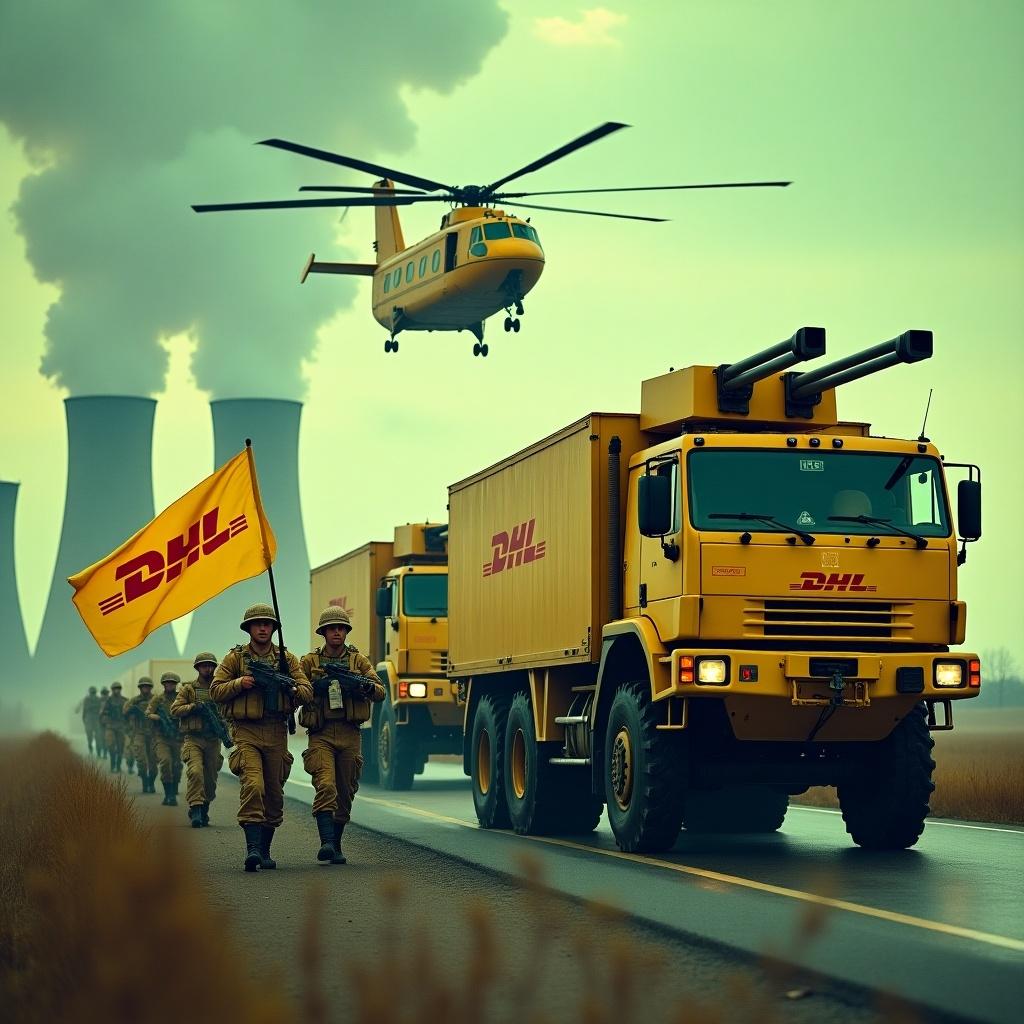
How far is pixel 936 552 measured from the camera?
12.8 meters

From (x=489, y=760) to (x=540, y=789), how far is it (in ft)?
5.73

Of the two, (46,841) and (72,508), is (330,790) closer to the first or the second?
(46,841)

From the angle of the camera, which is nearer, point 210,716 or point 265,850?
point 265,850

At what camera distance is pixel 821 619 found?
12531mm

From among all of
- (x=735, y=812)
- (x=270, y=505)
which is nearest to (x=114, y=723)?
(x=735, y=812)

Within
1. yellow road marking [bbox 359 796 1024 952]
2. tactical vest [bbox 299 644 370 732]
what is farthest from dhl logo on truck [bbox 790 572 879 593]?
tactical vest [bbox 299 644 370 732]

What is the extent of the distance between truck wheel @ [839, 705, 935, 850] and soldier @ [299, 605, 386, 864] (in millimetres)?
3636

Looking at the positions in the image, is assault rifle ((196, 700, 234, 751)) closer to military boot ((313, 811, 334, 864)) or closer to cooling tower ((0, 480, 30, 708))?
military boot ((313, 811, 334, 864))

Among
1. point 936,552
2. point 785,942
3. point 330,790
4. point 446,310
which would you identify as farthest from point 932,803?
point 446,310

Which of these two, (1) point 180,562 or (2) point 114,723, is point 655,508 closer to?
(1) point 180,562

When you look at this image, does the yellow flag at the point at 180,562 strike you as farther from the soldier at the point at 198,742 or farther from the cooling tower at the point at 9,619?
the cooling tower at the point at 9,619

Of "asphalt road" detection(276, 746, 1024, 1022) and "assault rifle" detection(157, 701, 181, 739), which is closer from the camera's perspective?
"asphalt road" detection(276, 746, 1024, 1022)

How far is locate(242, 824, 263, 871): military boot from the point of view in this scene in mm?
12461

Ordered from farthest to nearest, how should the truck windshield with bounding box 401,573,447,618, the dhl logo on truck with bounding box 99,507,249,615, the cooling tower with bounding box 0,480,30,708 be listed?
the cooling tower with bounding box 0,480,30,708 < the truck windshield with bounding box 401,573,447,618 < the dhl logo on truck with bounding box 99,507,249,615
